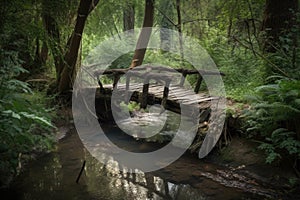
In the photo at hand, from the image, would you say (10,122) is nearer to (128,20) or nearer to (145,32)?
(145,32)

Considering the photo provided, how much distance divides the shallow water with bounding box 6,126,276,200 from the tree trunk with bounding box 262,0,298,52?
3328 mm

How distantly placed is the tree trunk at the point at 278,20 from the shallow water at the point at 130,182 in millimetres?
3328

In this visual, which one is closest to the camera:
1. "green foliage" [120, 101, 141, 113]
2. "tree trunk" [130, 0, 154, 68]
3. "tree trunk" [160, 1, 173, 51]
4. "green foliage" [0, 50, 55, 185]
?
"green foliage" [0, 50, 55, 185]

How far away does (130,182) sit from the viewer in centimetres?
586

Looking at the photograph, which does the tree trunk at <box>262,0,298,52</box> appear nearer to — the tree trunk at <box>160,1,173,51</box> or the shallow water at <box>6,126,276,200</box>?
the shallow water at <box>6,126,276,200</box>

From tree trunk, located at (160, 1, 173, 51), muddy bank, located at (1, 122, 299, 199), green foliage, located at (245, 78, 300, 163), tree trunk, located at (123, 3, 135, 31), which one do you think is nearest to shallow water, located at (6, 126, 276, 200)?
muddy bank, located at (1, 122, 299, 199)

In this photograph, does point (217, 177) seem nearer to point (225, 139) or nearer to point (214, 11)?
point (225, 139)

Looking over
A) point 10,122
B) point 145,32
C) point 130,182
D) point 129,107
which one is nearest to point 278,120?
point 130,182

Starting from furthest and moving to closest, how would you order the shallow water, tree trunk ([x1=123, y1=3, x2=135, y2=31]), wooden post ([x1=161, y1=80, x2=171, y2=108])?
1. tree trunk ([x1=123, y1=3, x2=135, y2=31])
2. wooden post ([x1=161, y1=80, x2=171, y2=108])
3. the shallow water

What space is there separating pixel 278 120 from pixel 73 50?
6.14 meters

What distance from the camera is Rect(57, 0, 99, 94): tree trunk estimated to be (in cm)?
→ 871

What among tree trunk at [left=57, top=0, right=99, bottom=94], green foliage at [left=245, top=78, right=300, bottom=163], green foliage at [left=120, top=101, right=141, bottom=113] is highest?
tree trunk at [left=57, top=0, right=99, bottom=94]

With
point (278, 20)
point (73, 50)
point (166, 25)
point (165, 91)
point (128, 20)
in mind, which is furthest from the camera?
point (128, 20)

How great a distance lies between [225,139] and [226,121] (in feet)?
1.22
